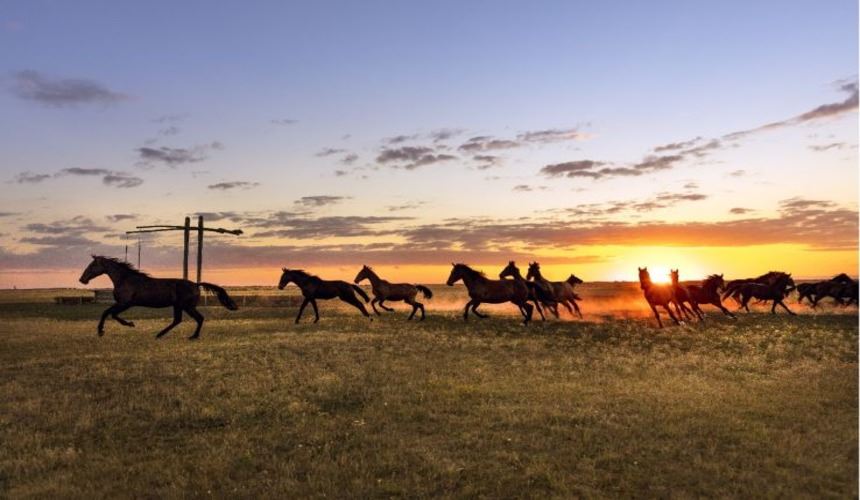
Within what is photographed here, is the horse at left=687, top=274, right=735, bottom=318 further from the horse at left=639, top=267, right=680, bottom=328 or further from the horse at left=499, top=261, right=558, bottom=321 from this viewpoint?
the horse at left=499, top=261, right=558, bottom=321

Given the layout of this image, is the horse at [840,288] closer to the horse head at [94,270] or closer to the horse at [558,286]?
the horse at [558,286]

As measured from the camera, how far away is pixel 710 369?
15.7m

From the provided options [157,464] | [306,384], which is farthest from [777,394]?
[157,464]

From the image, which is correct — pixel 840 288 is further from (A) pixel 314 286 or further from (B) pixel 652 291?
(A) pixel 314 286

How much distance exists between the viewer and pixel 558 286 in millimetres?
33031

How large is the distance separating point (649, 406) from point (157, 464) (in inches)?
328

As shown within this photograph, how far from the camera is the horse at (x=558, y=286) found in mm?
30625

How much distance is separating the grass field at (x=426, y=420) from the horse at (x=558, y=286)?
10955 mm

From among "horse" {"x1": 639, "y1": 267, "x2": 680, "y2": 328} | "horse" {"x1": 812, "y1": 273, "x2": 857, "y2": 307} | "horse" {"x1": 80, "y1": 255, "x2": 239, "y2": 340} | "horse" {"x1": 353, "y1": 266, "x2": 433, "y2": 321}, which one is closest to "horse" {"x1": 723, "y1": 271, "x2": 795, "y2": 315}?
"horse" {"x1": 812, "y1": 273, "x2": 857, "y2": 307}

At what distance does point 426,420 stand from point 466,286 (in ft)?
66.6

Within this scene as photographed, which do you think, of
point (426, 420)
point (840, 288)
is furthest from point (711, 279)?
point (426, 420)

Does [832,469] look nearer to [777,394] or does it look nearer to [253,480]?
[777,394]

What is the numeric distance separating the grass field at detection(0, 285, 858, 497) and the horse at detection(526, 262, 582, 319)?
35.9 ft

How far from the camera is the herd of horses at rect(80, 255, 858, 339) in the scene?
21047 millimetres
